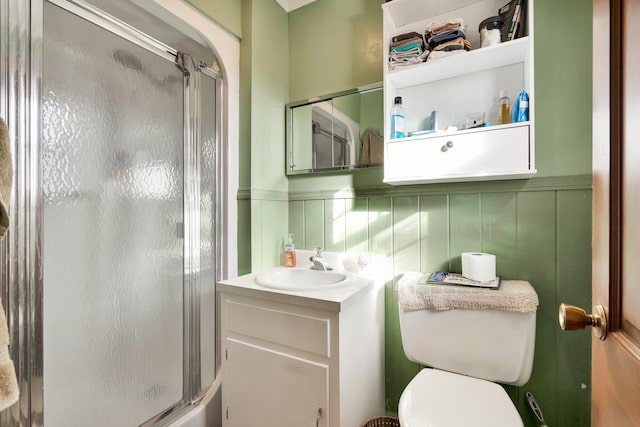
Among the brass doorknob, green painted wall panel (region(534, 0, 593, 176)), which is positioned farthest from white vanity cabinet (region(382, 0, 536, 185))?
the brass doorknob

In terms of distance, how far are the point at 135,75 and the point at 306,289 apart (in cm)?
113

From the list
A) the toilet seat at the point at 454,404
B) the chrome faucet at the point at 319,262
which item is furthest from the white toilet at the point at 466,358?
the chrome faucet at the point at 319,262

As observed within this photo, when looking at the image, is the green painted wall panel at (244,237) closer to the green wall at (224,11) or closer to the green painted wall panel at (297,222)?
the green painted wall panel at (297,222)

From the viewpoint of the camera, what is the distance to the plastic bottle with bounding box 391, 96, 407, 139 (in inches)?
55.8

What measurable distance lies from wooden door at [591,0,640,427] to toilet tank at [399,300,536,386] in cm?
59

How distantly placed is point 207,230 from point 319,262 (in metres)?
0.61

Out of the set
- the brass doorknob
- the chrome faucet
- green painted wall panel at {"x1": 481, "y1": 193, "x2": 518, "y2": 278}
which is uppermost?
green painted wall panel at {"x1": 481, "y1": 193, "x2": 518, "y2": 278}

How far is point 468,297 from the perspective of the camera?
117 cm

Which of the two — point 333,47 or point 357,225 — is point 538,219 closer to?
point 357,225

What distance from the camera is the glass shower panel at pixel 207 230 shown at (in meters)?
1.56

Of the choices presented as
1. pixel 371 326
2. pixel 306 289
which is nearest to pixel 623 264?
pixel 306 289

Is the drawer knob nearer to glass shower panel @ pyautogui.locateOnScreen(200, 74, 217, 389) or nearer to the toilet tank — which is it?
the toilet tank

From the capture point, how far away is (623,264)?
48 cm

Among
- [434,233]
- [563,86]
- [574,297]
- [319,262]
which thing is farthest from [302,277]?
[563,86]
